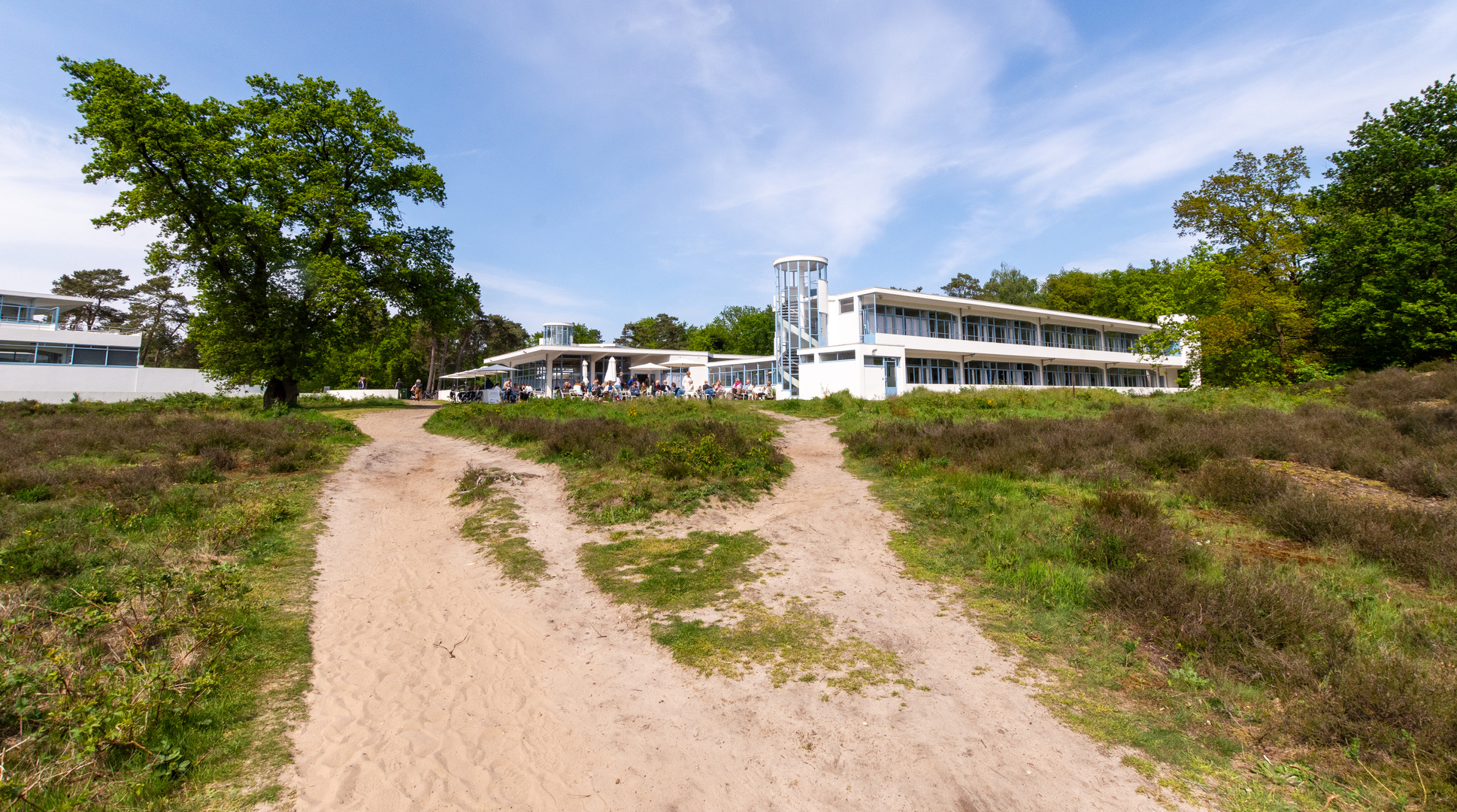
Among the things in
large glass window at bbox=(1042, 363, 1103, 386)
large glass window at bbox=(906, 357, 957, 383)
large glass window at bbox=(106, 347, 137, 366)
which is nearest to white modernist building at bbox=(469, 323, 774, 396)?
large glass window at bbox=(906, 357, 957, 383)

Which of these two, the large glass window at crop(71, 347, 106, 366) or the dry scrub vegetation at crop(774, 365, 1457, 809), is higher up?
the large glass window at crop(71, 347, 106, 366)

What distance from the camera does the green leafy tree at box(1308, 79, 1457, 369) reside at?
31.2 meters

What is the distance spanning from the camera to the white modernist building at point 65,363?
38.9m

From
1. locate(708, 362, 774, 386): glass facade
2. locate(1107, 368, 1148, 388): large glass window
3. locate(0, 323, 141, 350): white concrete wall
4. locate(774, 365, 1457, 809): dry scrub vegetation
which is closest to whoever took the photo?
locate(774, 365, 1457, 809): dry scrub vegetation

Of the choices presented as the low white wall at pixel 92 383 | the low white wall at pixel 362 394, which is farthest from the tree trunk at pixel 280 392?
the low white wall at pixel 362 394

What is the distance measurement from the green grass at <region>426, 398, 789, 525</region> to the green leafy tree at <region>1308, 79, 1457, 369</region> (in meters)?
35.8

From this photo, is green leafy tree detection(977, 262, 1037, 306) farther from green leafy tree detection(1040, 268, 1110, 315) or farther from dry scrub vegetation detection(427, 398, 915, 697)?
dry scrub vegetation detection(427, 398, 915, 697)

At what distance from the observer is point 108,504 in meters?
9.89

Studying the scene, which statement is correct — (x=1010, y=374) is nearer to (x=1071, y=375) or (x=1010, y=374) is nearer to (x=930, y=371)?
(x=1071, y=375)

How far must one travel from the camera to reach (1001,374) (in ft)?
145

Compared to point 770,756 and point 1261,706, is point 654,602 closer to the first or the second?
point 770,756

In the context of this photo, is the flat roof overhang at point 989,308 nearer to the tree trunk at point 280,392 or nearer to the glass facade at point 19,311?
the tree trunk at point 280,392

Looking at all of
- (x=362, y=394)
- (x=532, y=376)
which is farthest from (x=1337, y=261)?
(x=362, y=394)

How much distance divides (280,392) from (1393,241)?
56448mm
